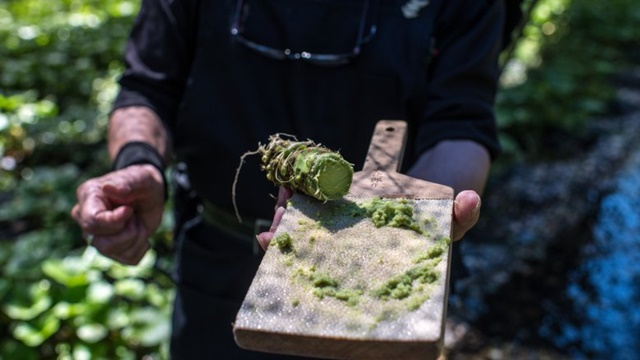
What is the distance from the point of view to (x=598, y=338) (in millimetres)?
3789

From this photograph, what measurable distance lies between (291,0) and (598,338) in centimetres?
265

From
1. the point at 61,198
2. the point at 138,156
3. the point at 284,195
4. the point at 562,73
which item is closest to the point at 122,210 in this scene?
the point at 138,156

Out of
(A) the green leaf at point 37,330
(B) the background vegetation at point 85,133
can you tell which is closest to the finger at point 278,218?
(B) the background vegetation at point 85,133

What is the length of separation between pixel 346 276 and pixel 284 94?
2.90 feet

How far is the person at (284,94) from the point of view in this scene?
199 cm

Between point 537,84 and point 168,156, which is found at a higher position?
point 168,156

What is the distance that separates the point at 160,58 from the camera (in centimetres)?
219

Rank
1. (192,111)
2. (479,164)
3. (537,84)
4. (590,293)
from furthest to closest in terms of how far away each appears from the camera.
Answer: (537,84) < (590,293) < (192,111) < (479,164)

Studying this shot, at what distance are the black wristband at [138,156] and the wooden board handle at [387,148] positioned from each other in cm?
A: 66

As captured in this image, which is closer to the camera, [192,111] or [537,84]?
[192,111]

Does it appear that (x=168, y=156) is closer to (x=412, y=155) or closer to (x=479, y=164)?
(x=412, y=155)

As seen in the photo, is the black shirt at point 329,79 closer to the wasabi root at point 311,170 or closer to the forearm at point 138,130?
the forearm at point 138,130

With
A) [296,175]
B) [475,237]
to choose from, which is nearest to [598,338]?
[475,237]

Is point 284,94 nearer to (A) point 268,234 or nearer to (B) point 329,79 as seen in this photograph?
(B) point 329,79
